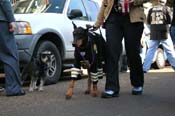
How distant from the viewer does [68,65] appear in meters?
→ 11.3

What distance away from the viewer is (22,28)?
31.6ft

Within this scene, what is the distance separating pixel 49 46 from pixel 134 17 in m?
2.56

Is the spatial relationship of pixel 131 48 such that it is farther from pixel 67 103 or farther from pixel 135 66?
pixel 67 103

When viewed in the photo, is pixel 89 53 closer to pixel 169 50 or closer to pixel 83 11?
pixel 83 11

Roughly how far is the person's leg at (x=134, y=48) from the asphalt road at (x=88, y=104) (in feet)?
0.99

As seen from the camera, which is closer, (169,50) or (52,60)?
(52,60)

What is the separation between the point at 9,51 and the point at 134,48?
204 centimetres

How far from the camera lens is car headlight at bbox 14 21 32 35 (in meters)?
9.63

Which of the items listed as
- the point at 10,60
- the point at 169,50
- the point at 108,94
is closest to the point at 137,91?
the point at 108,94


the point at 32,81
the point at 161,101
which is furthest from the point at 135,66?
the point at 32,81

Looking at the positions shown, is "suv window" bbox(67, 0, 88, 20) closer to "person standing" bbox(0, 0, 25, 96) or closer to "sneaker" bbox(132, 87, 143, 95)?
"person standing" bbox(0, 0, 25, 96)

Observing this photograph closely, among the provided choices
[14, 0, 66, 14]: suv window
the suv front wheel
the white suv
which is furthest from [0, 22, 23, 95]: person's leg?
[14, 0, 66, 14]: suv window

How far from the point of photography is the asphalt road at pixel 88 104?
22.1 feet

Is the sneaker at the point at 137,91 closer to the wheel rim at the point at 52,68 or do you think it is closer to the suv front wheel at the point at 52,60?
the suv front wheel at the point at 52,60
